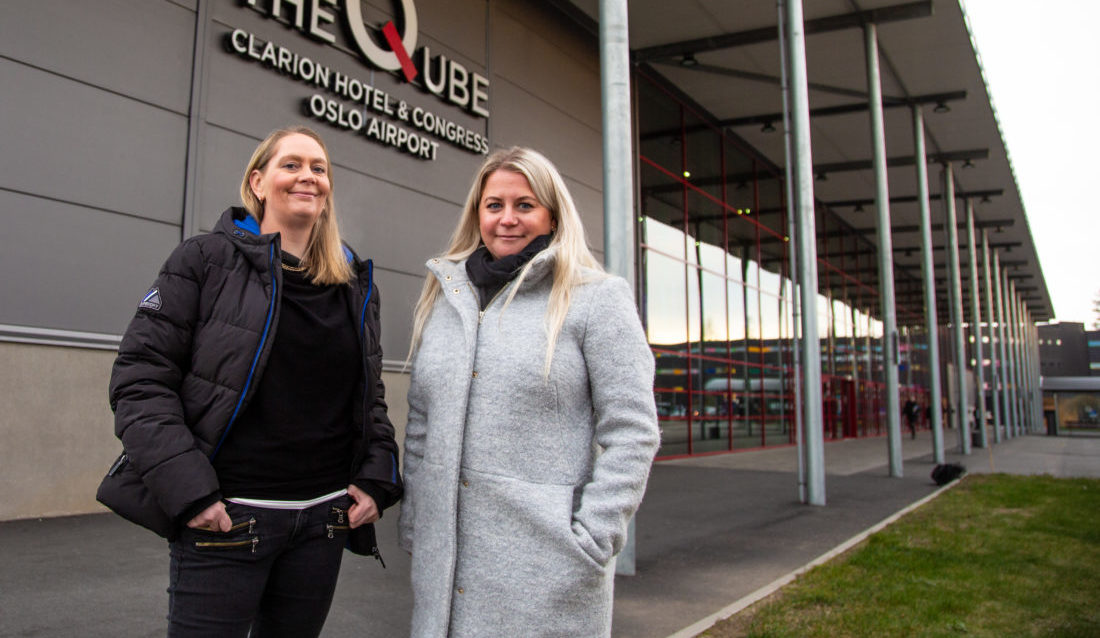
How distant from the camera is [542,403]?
1.95 meters

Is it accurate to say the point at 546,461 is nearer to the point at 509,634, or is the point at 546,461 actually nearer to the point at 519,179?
the point at 509,634

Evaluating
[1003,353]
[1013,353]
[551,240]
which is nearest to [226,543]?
[551,240]

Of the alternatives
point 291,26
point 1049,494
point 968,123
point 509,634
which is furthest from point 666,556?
point 968,123

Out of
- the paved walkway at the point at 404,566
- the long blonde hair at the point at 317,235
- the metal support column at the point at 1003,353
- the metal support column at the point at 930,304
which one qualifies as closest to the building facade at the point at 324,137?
the metal support column at the point at 930,304

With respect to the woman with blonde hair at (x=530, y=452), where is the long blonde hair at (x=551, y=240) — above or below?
above

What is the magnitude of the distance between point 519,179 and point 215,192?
7.31 m

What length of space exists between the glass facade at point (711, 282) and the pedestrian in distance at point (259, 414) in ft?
48.3

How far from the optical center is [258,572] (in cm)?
189

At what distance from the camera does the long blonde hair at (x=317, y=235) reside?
7.01 feet

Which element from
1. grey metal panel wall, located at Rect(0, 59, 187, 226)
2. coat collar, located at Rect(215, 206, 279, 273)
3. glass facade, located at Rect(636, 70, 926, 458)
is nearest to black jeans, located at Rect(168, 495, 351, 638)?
coat collar, located at Rect(215, 206, 279, 273)

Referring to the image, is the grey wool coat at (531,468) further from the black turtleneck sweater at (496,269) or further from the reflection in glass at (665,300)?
the reflection in glass at (665,300)

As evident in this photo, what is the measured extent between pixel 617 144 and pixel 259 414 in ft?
15.7

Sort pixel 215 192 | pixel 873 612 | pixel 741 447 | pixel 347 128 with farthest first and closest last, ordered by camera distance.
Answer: pixel 741 447 → pixel 347 128 → pixel 215 192 → pixel 873 612

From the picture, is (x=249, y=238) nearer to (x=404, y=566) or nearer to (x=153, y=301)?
(x=153, y=301)
